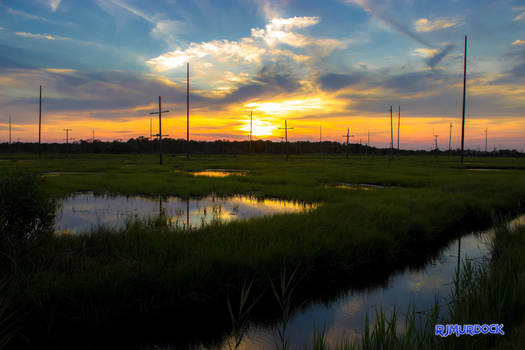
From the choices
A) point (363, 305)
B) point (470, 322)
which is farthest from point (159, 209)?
point (470, 322)

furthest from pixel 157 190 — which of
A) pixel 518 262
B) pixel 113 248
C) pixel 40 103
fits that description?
pixel 40 103

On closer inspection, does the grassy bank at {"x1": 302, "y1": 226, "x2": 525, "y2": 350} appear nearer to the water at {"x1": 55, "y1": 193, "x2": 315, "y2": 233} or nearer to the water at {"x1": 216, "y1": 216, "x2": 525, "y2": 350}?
the water at {"x1": 216, "y1": 216, "x2": 525, "y2": 350}

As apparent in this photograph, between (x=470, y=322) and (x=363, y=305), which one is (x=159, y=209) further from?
(x=470, y=322)

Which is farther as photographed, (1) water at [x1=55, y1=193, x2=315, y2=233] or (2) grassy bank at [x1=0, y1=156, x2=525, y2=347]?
(1) water at [x1=55, y1=193, x2=315, y2=233]

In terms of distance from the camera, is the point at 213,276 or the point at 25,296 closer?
the point at 25,296

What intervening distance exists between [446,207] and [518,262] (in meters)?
6.79

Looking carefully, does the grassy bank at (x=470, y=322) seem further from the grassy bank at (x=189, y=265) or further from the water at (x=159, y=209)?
the water at (x=159, y=209)

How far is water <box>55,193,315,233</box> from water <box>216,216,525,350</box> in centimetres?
484

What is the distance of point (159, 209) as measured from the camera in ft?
41.4

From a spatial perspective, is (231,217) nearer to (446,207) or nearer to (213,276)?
(213,276)

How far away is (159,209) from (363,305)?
925 centimetres

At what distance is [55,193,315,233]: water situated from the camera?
10258 millimetres

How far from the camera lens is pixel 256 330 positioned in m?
5.14

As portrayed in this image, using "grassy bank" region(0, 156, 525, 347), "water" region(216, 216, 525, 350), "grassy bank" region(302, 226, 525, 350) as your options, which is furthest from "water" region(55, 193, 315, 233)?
"grassy bank" region(302, 226, 525, 350)
